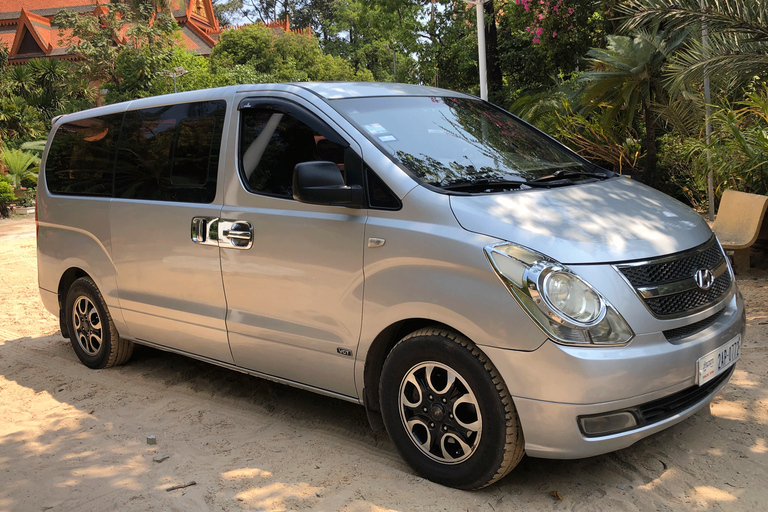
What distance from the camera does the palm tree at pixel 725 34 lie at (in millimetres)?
7863

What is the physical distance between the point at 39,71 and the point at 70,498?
34.4m

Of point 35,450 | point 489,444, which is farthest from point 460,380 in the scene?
point 35,450

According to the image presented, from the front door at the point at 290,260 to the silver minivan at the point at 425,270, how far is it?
0.04 ft

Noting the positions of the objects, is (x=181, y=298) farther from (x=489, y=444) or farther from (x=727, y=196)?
(x=727, y=196)

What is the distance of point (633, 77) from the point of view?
11523 mm

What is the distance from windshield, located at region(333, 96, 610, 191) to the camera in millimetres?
3730

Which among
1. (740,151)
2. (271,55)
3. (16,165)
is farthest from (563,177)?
(271,55)

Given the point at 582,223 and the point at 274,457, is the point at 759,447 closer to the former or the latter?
the point at 582,223

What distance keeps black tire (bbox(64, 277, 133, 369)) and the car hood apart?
3.34 m

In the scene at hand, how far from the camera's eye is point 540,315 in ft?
9.95

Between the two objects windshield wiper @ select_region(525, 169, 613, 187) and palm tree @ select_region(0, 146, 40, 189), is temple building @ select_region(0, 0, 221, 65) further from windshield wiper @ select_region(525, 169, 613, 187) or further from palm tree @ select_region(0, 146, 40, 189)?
windshield wiper @ select_region(525, 169, 613, 187)

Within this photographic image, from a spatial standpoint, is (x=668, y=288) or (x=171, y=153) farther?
(x=171, y=153)

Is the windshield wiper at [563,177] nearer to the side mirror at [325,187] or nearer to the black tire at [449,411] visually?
the side mirror at [325,187]

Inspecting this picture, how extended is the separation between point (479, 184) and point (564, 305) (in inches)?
34.3
